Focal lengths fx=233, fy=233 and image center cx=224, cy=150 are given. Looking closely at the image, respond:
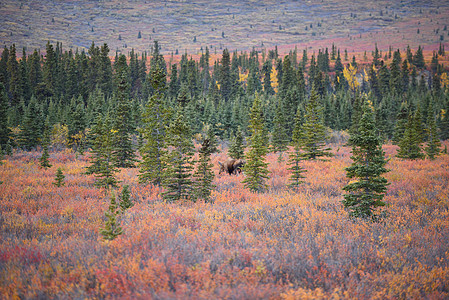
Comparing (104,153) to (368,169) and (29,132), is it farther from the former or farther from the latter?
(29,132)

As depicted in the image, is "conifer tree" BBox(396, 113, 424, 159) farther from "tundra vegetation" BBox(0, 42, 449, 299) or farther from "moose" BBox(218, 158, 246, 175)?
"moose" BBox(218, 158, 246, 175)

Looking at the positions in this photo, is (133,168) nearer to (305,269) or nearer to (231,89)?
(305,269)

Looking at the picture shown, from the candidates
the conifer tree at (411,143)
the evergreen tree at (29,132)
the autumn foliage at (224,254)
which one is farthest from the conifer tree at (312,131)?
the evergreen tree at (29,132)

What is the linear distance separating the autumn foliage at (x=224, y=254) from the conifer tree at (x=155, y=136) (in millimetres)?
4899

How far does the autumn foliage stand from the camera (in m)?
4.09

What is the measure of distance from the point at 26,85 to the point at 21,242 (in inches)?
3464

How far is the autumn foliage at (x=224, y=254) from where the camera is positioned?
13.4 feet

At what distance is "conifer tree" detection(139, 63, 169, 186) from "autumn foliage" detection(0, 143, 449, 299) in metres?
4.90

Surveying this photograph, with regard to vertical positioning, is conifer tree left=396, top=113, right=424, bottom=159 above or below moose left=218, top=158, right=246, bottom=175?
above

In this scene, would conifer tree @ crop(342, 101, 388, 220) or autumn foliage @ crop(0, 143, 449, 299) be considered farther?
conifer tree @ crop(342, 101, 388, 220)

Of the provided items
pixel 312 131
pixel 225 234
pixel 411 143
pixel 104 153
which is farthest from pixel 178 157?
pixel 411 143

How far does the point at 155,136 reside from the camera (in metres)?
14.8

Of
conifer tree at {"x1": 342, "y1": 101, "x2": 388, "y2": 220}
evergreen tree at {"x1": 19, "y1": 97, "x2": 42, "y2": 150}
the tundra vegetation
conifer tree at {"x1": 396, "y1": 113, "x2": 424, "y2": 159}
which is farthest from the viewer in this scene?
evergreen tree at {"x1": 19, "y1": 97, "x2": 42, "y2": 150}

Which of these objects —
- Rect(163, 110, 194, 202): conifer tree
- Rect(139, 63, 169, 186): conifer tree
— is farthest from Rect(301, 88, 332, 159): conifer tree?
Rect(163, 110, 194, 202): conifer tree
